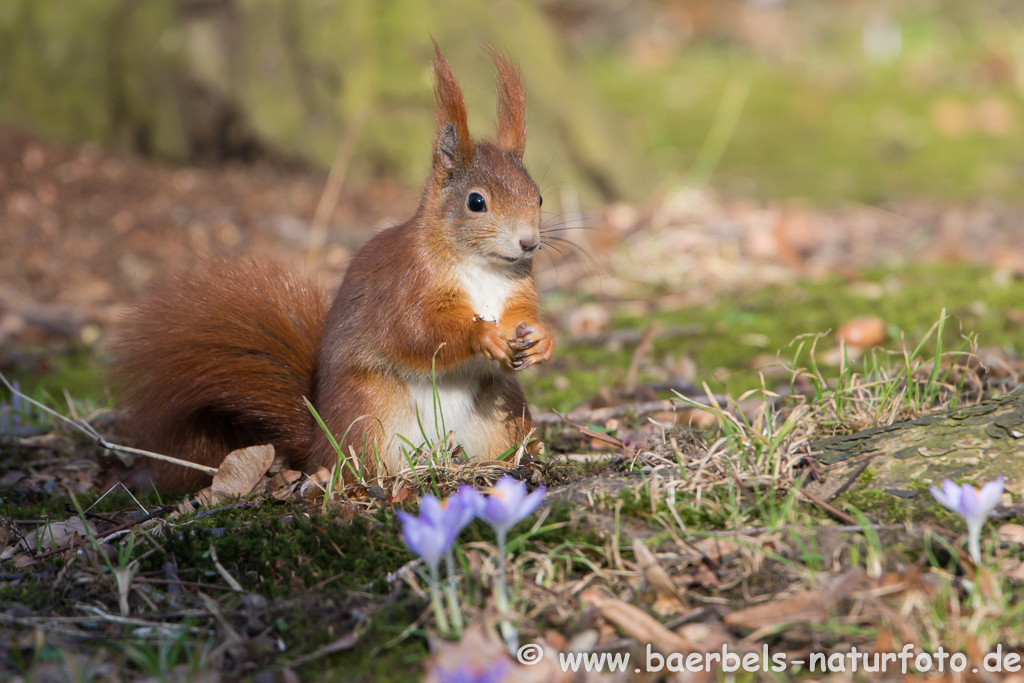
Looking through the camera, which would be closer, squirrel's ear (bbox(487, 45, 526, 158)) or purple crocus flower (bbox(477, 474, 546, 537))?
purple crocus flower (bbox(477, 474, 546, 537))

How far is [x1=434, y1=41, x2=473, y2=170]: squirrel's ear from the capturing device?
2.48 meters

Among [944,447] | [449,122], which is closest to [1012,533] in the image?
[944,447]

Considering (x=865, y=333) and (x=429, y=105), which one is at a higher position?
(x=429, y=105)

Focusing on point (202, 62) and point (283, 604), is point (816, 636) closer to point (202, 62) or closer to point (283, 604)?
point (283, 604)

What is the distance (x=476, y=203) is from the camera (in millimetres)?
2570

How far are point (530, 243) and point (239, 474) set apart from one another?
1016 mm

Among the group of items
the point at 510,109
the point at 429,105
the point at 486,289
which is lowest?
the point at 486,289

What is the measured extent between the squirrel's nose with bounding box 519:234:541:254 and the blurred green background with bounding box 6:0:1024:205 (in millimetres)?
3635

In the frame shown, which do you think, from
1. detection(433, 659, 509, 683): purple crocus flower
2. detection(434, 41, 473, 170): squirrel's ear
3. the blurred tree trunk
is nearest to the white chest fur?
detection(434, 41, 473, 170): squirrel's ear

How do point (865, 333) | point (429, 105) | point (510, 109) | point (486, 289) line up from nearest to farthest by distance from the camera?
point (486, 289) < point (510, 109) < point (865, 333) < point (429, 105)

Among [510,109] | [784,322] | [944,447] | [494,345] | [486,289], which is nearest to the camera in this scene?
[944,447]

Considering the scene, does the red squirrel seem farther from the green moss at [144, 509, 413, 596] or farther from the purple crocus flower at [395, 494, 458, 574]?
the purple crocus flower at [395, 494, 458, 574]

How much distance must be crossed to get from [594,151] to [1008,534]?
20.7 feet

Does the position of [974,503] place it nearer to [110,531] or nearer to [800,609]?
[800,609]
